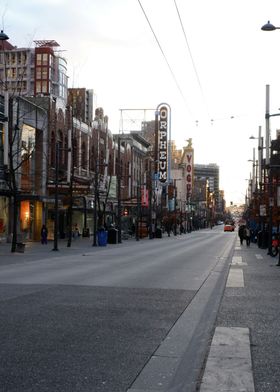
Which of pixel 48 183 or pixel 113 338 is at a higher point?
pixel 48 183

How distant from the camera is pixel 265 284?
16547 mm

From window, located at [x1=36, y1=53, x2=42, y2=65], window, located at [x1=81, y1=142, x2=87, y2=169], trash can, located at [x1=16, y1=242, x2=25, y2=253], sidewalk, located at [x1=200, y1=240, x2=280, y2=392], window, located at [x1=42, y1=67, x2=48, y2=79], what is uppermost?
window, located at [x1=36, y1=53, x2=42, y2=65]

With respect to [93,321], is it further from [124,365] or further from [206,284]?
[206,284]

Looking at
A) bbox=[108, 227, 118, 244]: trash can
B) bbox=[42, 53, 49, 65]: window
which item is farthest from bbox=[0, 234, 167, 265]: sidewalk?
bbox=[42, 53, 49, 65]: window

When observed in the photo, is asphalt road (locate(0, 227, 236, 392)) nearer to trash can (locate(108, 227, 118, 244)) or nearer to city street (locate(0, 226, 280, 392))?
city street (locate(0, 226, 280, 392))

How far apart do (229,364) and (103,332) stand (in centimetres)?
239

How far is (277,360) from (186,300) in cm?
562

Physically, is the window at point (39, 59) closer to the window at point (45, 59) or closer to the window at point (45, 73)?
the window at point (45, 59)

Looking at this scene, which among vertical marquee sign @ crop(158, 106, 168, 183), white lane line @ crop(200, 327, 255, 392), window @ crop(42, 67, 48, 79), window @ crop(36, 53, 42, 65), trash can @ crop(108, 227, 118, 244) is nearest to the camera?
white lane line @ crop(200, 327, 255, 392)

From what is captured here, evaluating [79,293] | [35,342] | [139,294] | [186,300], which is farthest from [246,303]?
[35,342]

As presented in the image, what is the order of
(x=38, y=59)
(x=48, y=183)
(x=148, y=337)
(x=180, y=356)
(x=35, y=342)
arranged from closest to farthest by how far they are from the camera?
1. (x=180, y=356)
2. (x=35, y=342)
3. (x=148, y=337)
4. (x=48, y=183)
5. (x=38, y=59)

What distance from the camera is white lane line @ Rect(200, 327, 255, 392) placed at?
6.14m

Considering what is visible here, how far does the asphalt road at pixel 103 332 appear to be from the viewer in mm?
6375

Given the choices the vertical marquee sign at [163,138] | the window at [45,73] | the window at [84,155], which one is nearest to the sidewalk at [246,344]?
the window at [84,155]
